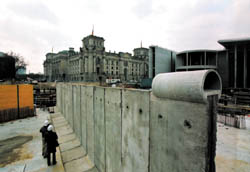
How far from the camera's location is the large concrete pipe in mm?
1975

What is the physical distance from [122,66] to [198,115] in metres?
78.5

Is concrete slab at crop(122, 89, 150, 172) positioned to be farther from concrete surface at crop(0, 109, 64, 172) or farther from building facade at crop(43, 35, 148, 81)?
building facade at crop(43, 35, 148, 81)

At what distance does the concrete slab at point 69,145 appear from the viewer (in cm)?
869

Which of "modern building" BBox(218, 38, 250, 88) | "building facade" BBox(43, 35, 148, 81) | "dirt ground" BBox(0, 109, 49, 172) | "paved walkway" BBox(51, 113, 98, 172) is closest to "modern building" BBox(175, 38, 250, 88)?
"modern building" BBox(218, 38, 250, 88)

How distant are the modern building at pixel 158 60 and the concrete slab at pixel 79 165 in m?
32.2

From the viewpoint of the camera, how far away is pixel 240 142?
7258mm

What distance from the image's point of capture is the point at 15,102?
1516 centimetres

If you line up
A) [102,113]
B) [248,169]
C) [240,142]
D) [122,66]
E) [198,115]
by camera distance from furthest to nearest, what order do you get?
[122,66] → [240,142] → [102,113] → [248,169] → [198,115]

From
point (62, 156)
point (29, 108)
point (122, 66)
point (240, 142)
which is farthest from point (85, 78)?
point (240, 142)

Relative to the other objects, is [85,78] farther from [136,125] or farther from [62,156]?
[136,125]

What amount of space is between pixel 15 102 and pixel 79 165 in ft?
46.8

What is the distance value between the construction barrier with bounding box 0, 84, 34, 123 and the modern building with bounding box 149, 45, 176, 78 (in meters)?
30.3

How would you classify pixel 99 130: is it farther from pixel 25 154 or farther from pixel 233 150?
pixel 233 150

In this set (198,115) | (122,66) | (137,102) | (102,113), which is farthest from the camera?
(122,66)
